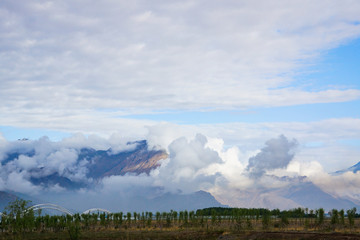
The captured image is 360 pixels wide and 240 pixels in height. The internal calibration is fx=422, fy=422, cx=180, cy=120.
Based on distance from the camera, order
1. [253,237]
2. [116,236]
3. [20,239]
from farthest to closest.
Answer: [116,236] < [20,239] < [253,237]

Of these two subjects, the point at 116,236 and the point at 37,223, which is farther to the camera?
the point at 37,223

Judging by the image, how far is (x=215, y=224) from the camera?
153625 mm

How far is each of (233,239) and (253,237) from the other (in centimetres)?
475

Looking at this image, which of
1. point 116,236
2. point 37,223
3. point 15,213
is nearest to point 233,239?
point 116,236

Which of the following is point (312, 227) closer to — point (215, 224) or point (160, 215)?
point (215, 224)

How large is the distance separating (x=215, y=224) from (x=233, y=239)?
55019 millimetres

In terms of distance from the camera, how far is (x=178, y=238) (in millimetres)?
109875

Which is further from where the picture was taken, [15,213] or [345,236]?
[15,213]

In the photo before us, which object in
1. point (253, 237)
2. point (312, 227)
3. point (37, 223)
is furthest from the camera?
point (37, 223)

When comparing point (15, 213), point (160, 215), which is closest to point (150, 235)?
point (15, 213)

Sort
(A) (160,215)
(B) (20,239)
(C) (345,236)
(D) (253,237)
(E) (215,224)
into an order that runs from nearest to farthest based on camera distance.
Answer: (C) (345,236) < (D) (253,237) < (B) (20,239) < (E) (215,224) < (A) (160,215)

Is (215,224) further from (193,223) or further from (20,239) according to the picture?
(20,239)

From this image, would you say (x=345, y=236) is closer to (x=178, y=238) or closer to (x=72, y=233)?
(x=178, y=238)

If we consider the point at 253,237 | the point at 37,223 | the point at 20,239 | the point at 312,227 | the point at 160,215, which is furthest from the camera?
the point at 160,215
